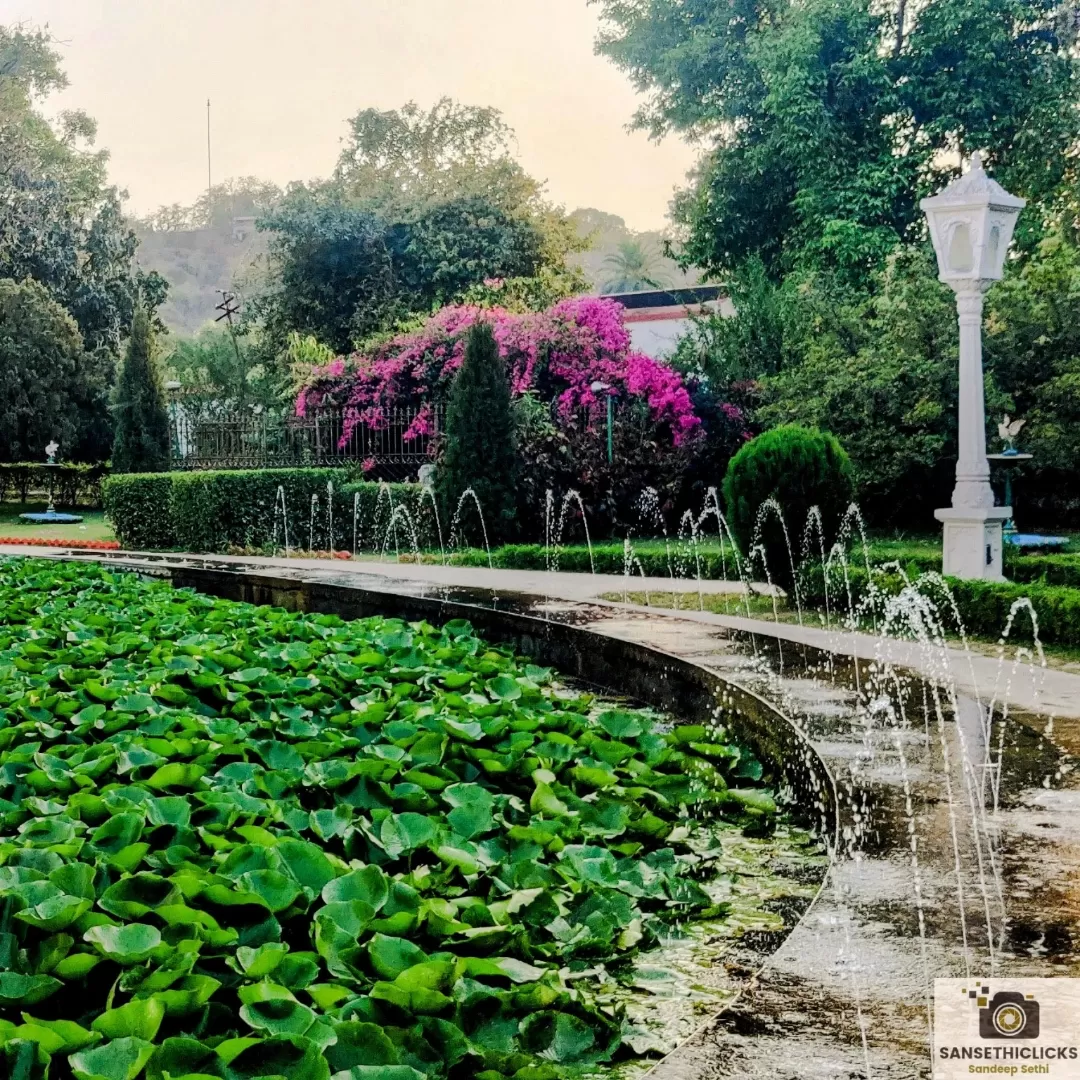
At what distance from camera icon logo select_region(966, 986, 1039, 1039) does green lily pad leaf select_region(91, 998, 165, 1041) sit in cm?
106

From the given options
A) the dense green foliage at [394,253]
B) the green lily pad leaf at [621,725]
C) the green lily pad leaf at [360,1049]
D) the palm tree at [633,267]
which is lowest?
the green lily pad leaf at [360,1049]

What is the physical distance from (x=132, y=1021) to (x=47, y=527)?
1890cm

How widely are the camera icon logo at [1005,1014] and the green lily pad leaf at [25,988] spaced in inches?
50.2

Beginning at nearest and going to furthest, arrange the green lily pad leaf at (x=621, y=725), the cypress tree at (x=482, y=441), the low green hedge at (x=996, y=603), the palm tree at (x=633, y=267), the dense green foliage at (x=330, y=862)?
1. the dense green foliage at (x=330, y=862)
2. the green lily pad leaf at (x=621, y=725)
3. the low green hedge at (x=996, y=603)
4. the cypress tree at (x=482, y=441)
5. the palm tree at (x=633, y=267)

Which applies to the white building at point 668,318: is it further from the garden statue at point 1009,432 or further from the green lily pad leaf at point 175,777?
the green lily pad leaf at point 175,777

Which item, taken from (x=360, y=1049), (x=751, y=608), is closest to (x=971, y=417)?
(x=751, y=608)

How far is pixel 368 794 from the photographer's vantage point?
3.02 meters

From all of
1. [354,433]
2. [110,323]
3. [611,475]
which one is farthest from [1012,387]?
[110,323]

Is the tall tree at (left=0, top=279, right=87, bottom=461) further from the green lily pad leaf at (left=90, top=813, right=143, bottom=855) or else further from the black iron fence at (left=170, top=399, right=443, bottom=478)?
the green lily pad leaf at (left=90, top=813, right=143, bottom=855)

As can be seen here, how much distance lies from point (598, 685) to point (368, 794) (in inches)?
103

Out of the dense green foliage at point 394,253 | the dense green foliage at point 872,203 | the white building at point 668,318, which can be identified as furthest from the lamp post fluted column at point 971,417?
the dense green foliage at point 394,253

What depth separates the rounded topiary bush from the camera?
8.09 metres

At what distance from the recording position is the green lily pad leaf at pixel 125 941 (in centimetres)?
193

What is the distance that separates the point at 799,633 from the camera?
22.4 feet
